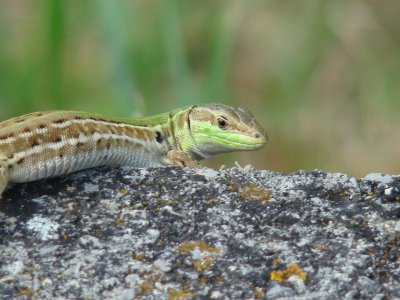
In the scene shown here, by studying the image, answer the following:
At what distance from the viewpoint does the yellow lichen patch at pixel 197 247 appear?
11.9 ft

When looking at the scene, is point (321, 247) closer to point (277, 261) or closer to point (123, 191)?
point (277, 261)

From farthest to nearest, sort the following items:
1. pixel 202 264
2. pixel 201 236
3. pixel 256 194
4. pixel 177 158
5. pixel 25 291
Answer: pixel 177 158 → pixel 256 194 → pixel 201 236 → pixel 202 264 → pixel 25 291

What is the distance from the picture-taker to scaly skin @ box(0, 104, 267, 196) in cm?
427

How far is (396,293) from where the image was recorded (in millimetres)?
3426

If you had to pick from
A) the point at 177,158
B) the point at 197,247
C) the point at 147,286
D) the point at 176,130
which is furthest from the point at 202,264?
the point at 176,130

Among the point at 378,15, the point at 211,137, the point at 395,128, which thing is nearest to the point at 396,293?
the point at 211,137

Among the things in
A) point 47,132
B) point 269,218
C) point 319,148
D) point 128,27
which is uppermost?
point 128,27

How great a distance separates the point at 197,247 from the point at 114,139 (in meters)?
1.38

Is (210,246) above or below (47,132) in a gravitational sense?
below

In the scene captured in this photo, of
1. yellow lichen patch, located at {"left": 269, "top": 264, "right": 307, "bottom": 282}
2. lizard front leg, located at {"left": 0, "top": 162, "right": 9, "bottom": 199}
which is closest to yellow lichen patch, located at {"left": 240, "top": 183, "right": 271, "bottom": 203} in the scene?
yellow lichen patch, located at {"left": 269, "top": 264, "right": 307, "bottom": 282}

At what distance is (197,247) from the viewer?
3.66m

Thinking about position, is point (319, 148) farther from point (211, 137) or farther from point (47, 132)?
point (47, 132)

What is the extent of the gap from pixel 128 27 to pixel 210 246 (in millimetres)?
4030

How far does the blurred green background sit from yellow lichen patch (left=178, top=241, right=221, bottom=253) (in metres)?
2.99
